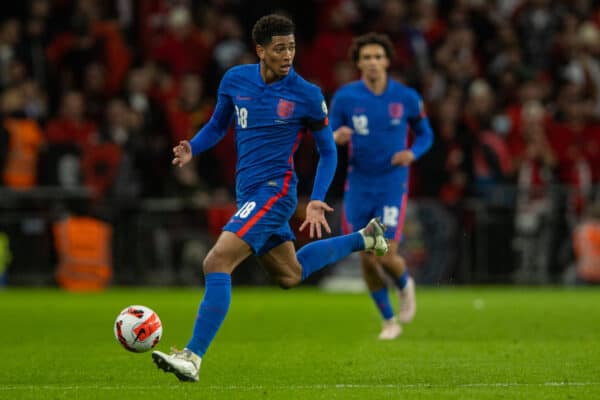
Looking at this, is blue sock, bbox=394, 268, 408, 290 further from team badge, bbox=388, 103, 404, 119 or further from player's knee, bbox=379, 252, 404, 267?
team badge, bbox=388, 103, 404, 119

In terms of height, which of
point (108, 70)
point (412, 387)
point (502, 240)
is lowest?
point (502, 240)

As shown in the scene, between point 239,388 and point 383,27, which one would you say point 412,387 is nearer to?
point 239,388

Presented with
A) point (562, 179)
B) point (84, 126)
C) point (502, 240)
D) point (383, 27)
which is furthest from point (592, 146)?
point (84, 126)

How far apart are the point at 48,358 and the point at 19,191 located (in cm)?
949

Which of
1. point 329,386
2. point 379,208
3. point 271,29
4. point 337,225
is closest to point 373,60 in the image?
point 379,208

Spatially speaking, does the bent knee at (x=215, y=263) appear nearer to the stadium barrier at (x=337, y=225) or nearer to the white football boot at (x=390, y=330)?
the white football boot at (x=390, y=330)

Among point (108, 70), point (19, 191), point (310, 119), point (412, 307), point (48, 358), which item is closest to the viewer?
point (310, 119)

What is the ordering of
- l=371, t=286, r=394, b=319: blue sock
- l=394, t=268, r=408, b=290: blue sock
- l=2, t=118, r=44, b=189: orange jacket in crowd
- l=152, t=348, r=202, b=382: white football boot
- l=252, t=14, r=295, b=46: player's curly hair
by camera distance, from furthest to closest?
l=2, t=118, r=44, b=189: orange jacket in crowd
l=394, t=268, r=408, b=290: blue sock
l=371, t=286, r=394, b=319: blue sock
l=252, t=14, r=295, b=46: player's curly hair
l=152, t=348, r=202, b=382: white football boot

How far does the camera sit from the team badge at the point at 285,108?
8648 mm

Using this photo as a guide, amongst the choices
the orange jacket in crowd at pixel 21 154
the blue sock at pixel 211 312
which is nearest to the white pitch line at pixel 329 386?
the blue sock at pixel 211 312

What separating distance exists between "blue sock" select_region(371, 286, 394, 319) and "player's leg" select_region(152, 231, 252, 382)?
3661 millimetres

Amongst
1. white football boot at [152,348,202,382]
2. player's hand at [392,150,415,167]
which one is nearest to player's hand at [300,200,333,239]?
white football boot at [152,348,202,382]

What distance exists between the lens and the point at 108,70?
67.3 feet

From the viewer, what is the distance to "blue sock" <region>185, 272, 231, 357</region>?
8.06 m
